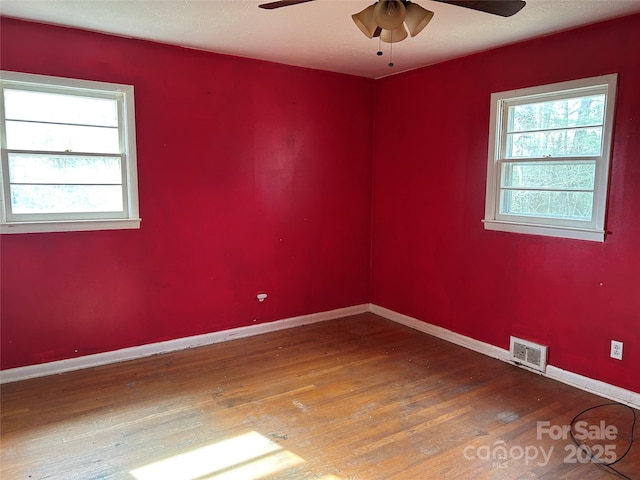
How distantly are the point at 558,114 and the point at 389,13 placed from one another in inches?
75.4

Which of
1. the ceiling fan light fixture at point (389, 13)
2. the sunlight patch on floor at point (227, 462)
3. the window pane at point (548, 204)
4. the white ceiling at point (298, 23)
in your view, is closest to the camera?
the ceiling fan light fixture at point (389, 13)

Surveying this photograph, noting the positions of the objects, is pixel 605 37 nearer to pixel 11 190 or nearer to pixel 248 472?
pixel 248 472

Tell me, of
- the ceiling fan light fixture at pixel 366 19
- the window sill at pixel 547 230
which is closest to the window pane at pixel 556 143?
the window sill at pixel 547 230

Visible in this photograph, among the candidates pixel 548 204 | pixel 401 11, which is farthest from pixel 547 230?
pixel 401 11

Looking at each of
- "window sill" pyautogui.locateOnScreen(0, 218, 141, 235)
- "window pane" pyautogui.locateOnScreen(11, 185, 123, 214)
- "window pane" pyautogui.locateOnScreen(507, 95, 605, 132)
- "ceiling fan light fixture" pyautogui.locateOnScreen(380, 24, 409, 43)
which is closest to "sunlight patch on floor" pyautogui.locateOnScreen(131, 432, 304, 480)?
"window sill" pyautogui.locateOnScreen(0, 218, 141, 235)

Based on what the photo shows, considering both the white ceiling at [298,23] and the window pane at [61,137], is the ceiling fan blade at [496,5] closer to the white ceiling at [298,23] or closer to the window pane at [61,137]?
the white ceiling at [298,23]

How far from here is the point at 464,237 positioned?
3.72m

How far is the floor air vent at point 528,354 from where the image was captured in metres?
3.19

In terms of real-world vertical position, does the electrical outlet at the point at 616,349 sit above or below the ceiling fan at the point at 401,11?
below

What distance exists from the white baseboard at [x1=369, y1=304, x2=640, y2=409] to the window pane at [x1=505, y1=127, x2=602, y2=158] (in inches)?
60.1

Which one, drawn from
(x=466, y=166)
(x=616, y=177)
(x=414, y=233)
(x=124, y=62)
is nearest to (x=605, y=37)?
(x=616, y=177)

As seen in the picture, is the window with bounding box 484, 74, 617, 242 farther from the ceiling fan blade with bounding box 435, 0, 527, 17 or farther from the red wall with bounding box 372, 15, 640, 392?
the ceiling fan blade with bounding box 435, 0, 527, 17

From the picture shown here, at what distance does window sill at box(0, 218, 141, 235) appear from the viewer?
2.94 metres

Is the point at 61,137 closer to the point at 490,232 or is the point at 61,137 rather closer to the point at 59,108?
the point at 59,108
